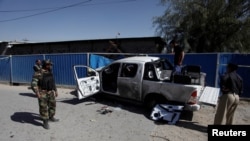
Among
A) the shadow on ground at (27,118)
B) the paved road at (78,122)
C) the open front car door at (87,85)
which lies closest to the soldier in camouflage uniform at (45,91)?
the paved road at (78,122)

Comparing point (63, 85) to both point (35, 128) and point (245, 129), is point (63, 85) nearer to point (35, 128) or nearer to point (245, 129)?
point (35, 128)

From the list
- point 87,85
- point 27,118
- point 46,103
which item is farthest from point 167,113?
point 27,118

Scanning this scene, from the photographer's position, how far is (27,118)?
7348 mm

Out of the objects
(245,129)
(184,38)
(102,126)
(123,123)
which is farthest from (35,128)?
(184,38)

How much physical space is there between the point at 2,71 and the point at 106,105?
32.4ft

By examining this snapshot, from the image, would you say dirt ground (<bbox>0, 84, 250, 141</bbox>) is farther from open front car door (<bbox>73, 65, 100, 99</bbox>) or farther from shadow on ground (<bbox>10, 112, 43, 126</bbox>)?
open front car door (<bbox>73, 65, 100, 99</bbox>)

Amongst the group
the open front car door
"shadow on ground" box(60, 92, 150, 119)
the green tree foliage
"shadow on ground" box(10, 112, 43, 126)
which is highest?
the green tree foliage

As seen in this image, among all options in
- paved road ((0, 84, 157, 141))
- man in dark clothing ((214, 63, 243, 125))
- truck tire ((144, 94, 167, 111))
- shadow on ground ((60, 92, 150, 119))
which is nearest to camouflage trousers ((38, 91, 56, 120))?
paved road ((0, 84, 157, 141))

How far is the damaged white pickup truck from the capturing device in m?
6.95

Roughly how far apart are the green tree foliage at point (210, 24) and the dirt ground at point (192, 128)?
29.8 feet

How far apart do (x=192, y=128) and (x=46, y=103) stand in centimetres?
405

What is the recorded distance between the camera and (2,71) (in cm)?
1549

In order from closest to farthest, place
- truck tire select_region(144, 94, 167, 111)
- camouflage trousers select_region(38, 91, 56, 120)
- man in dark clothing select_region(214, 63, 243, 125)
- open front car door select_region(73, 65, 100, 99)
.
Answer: man in dark clothing select_region(214, 63, 243, 125)
camouflage trousers select_region(38, 91, 56, 120)
truck tire select_region(144, 94, 167, 111)
open front car door select_region(73, 65, 100, 99)

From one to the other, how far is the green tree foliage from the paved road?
32.0 ft
